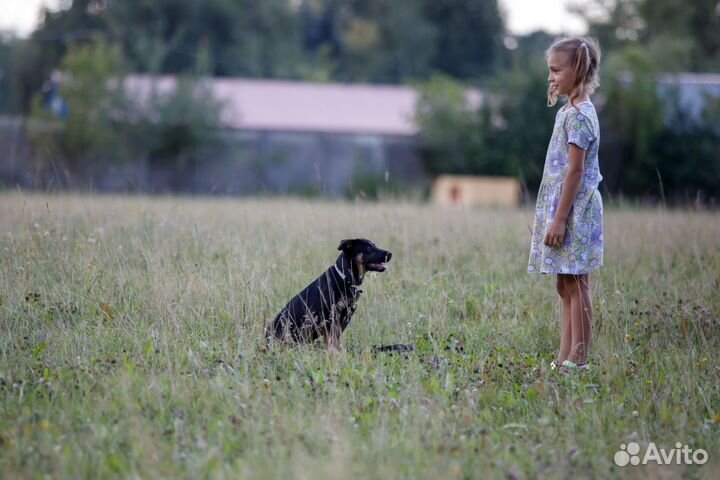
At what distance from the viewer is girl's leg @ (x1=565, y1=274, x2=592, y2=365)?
4.76m

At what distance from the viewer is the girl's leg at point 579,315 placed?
4762mm

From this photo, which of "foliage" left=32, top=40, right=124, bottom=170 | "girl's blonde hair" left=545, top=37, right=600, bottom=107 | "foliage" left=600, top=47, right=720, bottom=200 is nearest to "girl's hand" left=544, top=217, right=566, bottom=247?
"girl's blonde hair" left=545, top=37, right=600, bottom=107

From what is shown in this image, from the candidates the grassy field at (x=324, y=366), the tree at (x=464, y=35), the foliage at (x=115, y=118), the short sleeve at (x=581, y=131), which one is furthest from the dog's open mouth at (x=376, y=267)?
the tree at (x=464, y=35)

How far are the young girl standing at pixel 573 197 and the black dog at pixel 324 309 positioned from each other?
1322mm

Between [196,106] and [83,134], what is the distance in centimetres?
348

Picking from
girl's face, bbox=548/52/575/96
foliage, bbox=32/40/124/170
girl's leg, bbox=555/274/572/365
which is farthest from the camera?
foliage, bbox=32/40/124/170

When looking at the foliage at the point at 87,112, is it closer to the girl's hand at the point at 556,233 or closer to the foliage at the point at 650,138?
the foliage at the point at 650,138

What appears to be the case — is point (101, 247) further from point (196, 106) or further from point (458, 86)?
point (458, 86)

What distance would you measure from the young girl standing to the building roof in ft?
63.7

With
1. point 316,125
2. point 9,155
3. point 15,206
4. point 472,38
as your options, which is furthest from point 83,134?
point 472,38

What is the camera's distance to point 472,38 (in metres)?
40.8

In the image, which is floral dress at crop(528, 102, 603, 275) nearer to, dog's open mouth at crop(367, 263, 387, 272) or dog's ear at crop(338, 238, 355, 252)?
dog's open mouth at crop(367, 263, 387, 272)

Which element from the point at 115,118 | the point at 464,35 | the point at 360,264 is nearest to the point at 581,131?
the point at 360,264

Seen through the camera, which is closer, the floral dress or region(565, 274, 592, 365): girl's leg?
the floral dress
